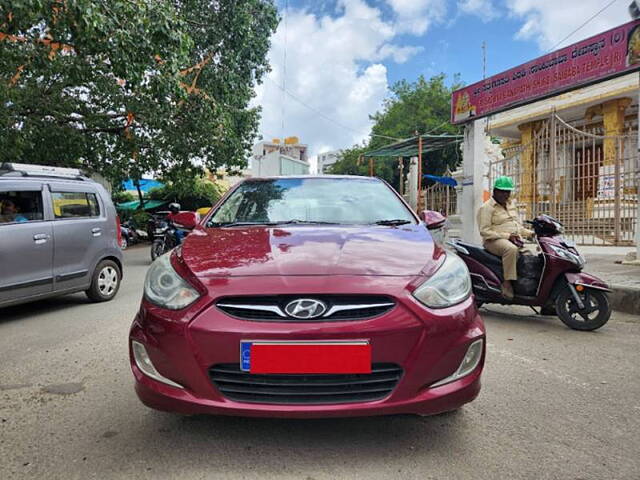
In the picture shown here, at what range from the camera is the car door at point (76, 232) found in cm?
544

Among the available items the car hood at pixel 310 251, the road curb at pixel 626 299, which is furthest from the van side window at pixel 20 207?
the road curb at pixel 626 299

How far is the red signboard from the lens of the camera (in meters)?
7.27

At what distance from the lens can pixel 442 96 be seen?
105 feet

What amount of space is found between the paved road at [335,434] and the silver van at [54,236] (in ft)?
5.61

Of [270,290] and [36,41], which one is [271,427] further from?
[36,41]

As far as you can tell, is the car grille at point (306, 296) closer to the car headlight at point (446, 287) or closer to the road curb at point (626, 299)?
the car headlight at point (446, 287)

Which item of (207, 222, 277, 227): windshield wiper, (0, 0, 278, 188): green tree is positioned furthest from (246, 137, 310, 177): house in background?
(207, 222, 277, 227): windshield wiper

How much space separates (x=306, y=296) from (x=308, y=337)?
18 cm

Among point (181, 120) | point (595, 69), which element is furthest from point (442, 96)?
point (595, 69)

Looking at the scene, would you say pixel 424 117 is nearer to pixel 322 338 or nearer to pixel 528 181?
pixel 528 181

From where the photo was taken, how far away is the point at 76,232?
5.67 m

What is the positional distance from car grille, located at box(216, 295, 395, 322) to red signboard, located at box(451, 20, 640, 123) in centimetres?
728

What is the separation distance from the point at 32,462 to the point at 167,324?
86cm

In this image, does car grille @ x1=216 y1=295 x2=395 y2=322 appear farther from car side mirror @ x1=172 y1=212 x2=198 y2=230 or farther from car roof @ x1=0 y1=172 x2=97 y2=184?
car roof @ x1=0 y1=172 x2=97 y2=184
